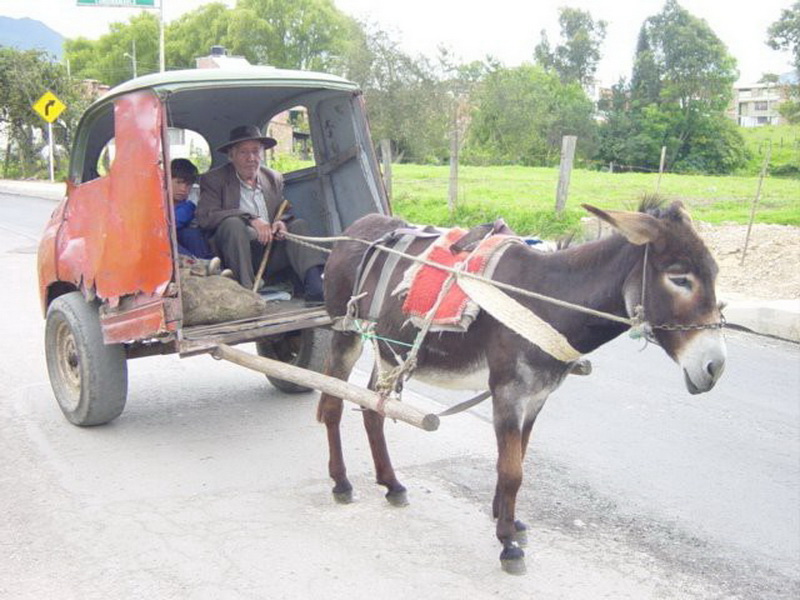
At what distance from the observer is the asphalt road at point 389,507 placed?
12.7 feet

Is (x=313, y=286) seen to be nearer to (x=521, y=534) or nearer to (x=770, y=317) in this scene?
(x=521, y=534)

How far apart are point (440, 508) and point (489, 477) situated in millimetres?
539

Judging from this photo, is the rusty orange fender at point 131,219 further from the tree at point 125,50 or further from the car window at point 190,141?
the tree at point 125,50

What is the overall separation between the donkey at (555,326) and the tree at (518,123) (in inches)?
1667

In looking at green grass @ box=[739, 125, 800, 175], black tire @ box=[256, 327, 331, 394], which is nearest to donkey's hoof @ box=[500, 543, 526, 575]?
black tire @ box=[256, 327, 331, 394]

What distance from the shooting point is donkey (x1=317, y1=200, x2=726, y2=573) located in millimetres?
3373

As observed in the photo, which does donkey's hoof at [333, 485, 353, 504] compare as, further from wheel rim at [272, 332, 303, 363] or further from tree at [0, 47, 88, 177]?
tree at [0, 47, 88, 177]

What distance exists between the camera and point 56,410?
630cm

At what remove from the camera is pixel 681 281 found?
3.39m

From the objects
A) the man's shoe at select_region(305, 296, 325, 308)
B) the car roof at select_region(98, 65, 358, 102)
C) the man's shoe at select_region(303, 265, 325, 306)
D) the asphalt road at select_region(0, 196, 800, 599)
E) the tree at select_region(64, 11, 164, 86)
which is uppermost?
the tree at select_region(64, 11, 164, 86)

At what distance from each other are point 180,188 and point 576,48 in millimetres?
70835

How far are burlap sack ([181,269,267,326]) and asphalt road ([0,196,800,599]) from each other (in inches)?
33.1

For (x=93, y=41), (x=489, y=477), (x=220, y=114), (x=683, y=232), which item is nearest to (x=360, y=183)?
(x=220, y=114)

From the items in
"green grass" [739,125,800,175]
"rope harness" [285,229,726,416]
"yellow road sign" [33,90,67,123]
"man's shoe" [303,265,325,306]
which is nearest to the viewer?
"rope harness" [285,229,726,416]
